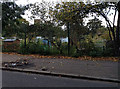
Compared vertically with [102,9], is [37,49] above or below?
below

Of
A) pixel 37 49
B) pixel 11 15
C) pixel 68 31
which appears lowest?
pixel 37 49

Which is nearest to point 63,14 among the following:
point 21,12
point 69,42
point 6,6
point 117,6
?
point 69,42

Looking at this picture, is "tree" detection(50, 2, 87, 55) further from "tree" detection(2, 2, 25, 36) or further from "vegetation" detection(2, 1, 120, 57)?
"tree" detection(2, 2, 25, 36)

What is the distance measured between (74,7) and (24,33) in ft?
16.7

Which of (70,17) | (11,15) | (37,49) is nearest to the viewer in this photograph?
(70,17)

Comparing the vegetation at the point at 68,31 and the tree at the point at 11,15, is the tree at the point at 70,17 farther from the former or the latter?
the tree at the point at 11,15

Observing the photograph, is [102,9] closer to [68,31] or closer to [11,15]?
[68,31]

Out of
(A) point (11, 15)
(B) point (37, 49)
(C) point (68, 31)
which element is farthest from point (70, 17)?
(A) point (11, 15)

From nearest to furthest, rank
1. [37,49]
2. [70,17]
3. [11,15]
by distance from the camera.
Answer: [70,17], [37,49], [11,15]

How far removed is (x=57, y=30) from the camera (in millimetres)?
11305

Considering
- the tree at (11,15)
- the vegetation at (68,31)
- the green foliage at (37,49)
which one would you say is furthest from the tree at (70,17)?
the tree at (11,15)

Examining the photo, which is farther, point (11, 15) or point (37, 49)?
point (11, 15)

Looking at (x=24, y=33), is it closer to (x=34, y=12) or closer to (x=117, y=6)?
(x=34, y=12)

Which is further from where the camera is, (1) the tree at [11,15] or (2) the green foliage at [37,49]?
(1) the tree at [11,15]
